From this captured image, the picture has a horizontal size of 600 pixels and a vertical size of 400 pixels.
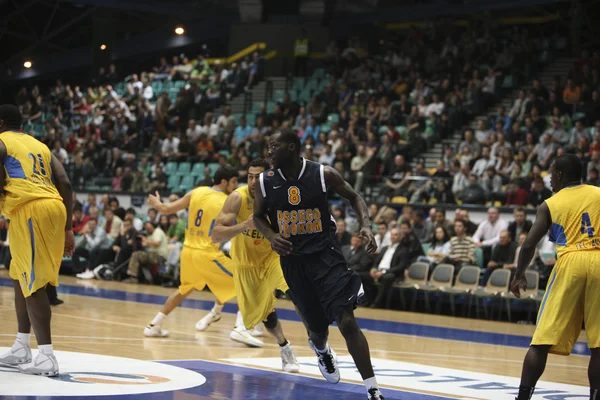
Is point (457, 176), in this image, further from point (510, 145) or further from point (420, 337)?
point (420, 337)

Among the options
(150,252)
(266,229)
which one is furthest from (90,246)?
(266,229)

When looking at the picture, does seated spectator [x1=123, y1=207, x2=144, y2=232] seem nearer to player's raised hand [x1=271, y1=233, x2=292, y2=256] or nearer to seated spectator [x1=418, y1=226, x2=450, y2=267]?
seated spectator [x1=418, y1=226, x2=450, y2=267]

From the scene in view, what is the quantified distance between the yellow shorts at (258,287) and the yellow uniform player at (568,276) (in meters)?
2.77

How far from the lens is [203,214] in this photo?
951cm

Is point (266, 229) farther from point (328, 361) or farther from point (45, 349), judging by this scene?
point (45, 349)

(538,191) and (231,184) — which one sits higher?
(231,184)

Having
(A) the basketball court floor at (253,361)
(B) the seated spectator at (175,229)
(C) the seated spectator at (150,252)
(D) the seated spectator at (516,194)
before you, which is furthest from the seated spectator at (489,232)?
(C) the seated spectator at (150,252)

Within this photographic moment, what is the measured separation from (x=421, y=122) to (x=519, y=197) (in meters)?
4.47

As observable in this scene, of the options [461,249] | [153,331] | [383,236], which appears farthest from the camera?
[383,236]

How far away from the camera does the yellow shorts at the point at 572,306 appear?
17.8ft

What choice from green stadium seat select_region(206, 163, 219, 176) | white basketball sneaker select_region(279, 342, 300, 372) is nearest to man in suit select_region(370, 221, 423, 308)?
green stadium seat select_region(206, 163, 219, 176)

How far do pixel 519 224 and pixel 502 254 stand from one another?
576 mm

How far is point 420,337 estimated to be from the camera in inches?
411

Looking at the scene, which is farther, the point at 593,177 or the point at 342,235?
the point at 342,235
